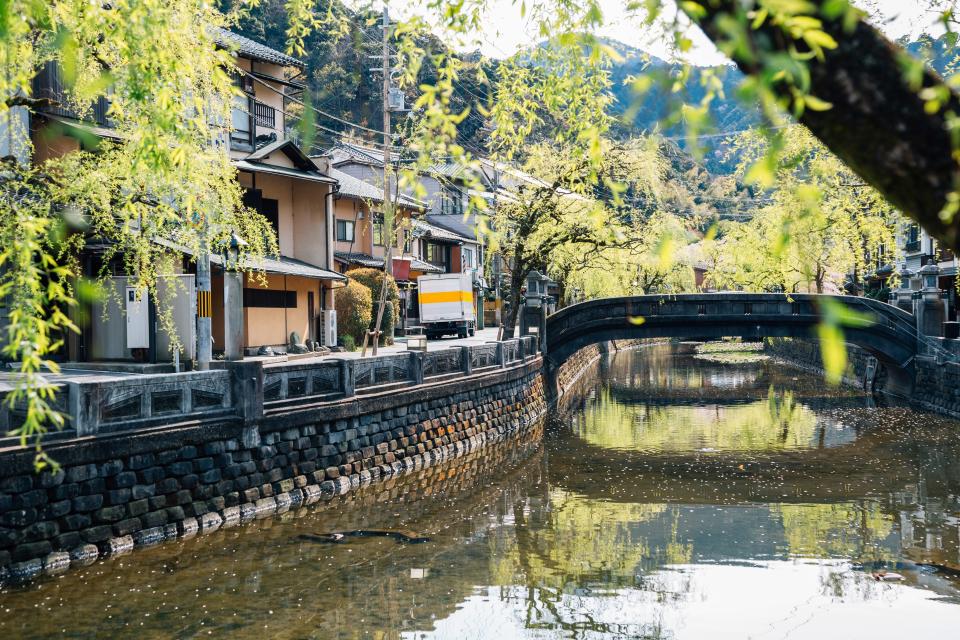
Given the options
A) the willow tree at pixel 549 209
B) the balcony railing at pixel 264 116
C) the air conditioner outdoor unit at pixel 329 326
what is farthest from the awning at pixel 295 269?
the willow tree at pixel 549 209

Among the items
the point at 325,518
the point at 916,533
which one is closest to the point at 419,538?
the point at 325,518

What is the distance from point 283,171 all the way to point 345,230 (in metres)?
11.4

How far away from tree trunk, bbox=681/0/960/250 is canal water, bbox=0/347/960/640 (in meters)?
A: 8.28

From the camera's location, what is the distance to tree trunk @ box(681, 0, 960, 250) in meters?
A: 3.15

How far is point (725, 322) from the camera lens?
34.7 meters

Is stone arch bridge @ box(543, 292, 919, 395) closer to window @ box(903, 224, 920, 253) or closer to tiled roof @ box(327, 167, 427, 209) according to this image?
tiled roof @ box(327, 167, 427, 209)

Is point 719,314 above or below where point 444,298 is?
below

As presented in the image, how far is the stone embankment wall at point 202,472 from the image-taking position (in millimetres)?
11242

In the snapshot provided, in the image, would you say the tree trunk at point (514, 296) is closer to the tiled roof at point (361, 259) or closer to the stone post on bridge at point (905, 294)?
the tiled roof at point (361, 259)

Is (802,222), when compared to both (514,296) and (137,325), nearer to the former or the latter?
(137,325)

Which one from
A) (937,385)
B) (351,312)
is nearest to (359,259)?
(351,312)

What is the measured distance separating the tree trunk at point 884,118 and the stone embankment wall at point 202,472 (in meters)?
10.6

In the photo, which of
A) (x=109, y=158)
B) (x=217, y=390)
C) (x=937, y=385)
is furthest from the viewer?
(x=937, y=385)

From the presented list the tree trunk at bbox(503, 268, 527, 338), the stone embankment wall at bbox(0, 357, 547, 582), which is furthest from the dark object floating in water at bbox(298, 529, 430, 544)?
the tree trunk at bbox(503, 268, 527, 338)
